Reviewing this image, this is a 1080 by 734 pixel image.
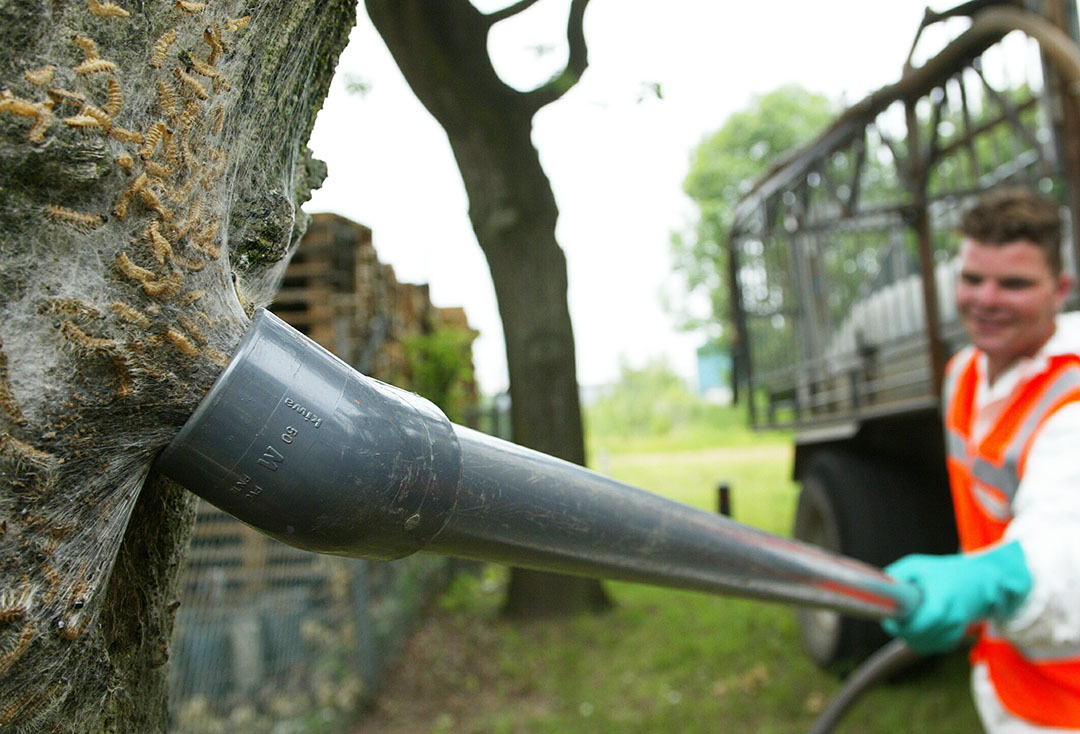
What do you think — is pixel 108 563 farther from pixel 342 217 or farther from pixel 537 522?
pixel 342 217

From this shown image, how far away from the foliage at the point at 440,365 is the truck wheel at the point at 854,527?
9.10ft

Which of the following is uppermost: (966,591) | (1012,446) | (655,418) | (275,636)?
(655,418)

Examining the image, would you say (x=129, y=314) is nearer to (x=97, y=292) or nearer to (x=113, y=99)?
(x=97, y=292)

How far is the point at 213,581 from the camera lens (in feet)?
13.8

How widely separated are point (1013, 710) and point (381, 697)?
11.7ft

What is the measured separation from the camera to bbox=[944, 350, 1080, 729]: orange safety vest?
221cm

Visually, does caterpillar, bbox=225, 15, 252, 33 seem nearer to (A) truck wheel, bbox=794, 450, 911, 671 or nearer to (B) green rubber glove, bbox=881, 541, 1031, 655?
(B) green rubber glove, bbox=881, 541, 1031, 655

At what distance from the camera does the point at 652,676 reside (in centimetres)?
525

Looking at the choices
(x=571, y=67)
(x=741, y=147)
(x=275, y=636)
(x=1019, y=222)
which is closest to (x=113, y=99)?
(x=1019, y=222)

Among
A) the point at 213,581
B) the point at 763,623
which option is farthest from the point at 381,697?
the point at 763,623

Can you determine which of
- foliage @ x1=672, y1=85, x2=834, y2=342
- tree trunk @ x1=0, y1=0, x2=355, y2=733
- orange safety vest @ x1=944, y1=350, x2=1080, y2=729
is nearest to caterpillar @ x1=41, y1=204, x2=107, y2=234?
tree trunk @ x1=0, y1=0, x2=355, y2=733

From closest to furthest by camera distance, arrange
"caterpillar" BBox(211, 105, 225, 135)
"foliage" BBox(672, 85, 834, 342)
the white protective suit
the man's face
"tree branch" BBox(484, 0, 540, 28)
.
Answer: "caterpillar" BBox(211, 105, 225, 135) → the white protective suit → the man's face → "tree branch" BBox(484, 0, 540, 28) → "foliage" BBox(672, 85, 834, 342)

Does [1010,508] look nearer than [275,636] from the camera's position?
Yes

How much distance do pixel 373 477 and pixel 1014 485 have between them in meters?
2.29
